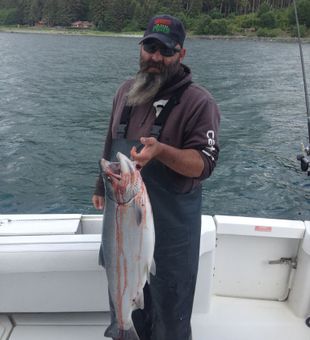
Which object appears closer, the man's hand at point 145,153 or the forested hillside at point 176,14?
the man's hand at point 145,153

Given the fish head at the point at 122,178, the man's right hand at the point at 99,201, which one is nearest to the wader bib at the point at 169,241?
the man's right hand at the point at 99,201

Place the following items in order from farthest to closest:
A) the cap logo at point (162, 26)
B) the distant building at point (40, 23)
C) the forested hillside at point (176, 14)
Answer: the distant building at point (40, 23), the forested hillside at point (176, 14), the cap logo at point (162, 26)

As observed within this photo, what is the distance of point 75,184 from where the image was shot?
10289mm

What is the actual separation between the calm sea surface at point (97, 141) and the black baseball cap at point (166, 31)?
6576 mm

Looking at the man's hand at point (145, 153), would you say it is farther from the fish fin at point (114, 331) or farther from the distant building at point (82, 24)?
the distant building at point (82, 24)

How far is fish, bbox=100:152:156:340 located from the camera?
221cm

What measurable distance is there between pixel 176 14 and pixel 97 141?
77358 mm

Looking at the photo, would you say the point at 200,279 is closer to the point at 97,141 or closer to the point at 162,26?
the point at 162,26

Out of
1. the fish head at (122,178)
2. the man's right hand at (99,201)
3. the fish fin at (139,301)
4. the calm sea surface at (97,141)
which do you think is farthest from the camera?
the calm sea surface at (97,141)

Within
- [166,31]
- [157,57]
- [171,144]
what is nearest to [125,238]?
[171,144]

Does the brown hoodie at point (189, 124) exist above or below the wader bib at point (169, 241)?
above

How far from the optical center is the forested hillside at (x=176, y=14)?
282 ft

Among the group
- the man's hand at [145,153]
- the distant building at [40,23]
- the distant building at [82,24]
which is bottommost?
the distant building at [40,23]

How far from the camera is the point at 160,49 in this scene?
2.66m
